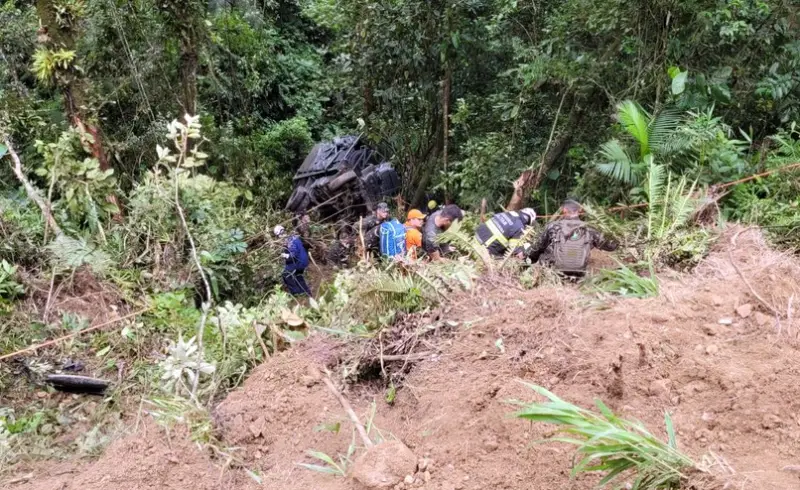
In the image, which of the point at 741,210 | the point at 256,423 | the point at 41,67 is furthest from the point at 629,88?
the point at 41,67

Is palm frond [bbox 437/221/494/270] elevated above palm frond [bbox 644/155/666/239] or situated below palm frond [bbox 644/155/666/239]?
above

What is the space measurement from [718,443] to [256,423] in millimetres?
2310

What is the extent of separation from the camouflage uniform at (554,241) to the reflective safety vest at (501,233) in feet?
0.73

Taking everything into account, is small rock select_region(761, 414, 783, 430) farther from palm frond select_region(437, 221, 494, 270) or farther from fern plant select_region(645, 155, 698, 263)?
palm frond select_region(437, 221, 494, 270)

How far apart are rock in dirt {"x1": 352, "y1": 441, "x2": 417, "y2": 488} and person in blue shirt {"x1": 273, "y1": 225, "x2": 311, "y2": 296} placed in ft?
16.5

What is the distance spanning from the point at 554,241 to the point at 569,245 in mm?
164

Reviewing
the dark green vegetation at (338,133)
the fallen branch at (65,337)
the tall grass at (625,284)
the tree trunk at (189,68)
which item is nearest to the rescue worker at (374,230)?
the dark green vegetation at (338,133)

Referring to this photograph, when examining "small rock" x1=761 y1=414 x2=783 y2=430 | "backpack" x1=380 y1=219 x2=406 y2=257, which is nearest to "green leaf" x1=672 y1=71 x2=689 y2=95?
"backpack" x1=380 y1=219 x2=406 y2=257

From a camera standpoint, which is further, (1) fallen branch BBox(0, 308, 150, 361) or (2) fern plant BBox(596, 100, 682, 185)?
(2) fern plant BBox(596, 100, 682, 185)

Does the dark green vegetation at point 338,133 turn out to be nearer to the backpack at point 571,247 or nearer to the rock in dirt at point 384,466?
the backpack at point 571,247

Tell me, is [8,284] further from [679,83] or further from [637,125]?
[679,83]

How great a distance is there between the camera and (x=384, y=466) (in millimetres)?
2469

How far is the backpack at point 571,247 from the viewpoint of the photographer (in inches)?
191

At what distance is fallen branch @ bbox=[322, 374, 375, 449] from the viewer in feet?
9.00
